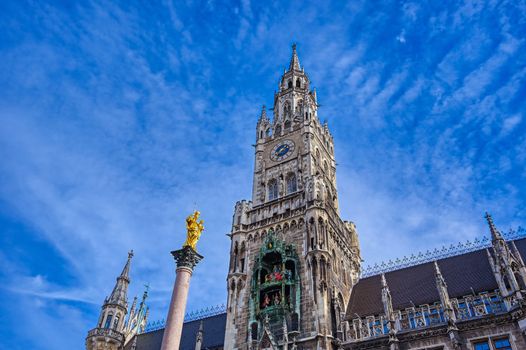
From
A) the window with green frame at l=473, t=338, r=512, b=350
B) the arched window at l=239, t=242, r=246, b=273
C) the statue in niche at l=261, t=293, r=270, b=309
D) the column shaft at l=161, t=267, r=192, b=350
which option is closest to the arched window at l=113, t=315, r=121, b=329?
the arched window at l=239, t=242, r=246, b=273

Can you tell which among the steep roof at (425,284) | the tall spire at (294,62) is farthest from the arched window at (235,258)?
the tall spire at (294,62)

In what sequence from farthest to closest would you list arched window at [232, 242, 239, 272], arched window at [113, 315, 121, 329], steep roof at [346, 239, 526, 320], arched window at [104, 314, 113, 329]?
1. arched window at [113, 315, 121, 329]
2. arched window at [104, 314, 113, 329]
3. arched window at [232, 242, 239, 272]
4. steep roof at [346, 239, 526, 320]

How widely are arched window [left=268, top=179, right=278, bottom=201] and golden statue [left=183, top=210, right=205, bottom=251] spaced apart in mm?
15795

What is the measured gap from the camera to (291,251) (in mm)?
36156

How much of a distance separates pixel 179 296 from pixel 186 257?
238 centimetres

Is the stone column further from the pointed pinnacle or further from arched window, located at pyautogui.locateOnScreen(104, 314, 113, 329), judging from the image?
arched window, located at pyautogui.locateOnScreen(104, 314, 113, 329)

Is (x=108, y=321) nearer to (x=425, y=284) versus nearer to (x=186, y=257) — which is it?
(x=186, y=257)

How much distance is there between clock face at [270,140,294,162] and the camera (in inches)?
1806

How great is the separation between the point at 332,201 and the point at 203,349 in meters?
18.1

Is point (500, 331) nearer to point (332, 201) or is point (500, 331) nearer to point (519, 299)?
point (519, 299)

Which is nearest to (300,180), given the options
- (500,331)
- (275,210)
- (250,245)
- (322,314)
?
(275,210)

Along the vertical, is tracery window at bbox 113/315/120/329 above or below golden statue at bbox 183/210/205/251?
above

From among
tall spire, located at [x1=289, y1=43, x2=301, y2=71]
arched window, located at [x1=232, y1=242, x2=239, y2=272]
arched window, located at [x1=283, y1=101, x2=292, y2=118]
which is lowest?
arched window, located at [x1=232, y1=242, x2=239, y2=272]

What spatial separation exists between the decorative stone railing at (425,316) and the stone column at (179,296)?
41.3 ft
